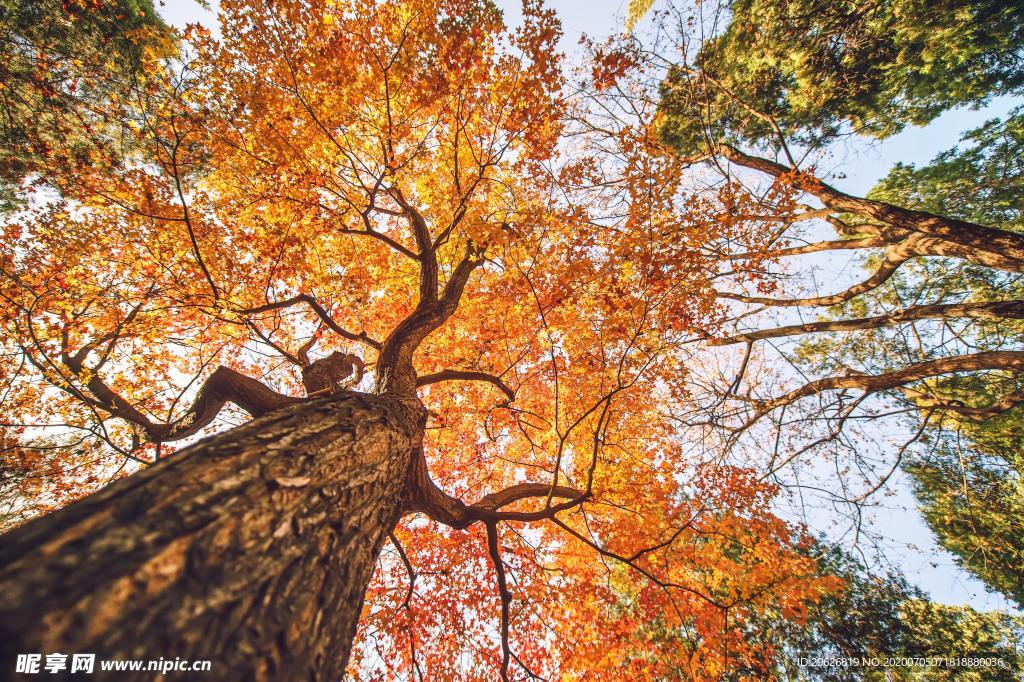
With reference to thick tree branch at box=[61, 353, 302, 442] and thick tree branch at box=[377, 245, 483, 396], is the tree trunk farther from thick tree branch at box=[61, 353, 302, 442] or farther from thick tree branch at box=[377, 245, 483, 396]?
thick tree branch at box=[377, 245, 483, 396]

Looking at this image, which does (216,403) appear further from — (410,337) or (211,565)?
(211,565)

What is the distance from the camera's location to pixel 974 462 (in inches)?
335

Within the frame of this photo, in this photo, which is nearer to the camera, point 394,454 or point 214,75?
point 394,454

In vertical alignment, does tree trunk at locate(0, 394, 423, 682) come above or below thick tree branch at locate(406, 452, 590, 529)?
below

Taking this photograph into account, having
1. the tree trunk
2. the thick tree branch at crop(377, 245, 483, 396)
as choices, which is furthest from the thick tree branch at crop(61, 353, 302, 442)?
the tree trunk

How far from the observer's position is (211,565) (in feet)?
3.64

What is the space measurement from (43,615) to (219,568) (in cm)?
38

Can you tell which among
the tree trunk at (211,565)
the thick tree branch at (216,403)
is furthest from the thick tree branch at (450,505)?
the tree trunk at (211,565)

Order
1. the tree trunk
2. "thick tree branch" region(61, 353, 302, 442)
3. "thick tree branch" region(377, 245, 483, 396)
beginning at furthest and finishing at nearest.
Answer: "thick tree branch" region(377, 245, 483, 396), "thick tree branch" region(61, 353, 302, 442), the tree trunk

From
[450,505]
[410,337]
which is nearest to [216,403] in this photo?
[410,337]

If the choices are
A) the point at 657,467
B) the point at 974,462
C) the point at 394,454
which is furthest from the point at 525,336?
the point at 974,462

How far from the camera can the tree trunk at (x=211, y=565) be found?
0.84 meters

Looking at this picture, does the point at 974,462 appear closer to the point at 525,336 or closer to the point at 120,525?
the point at 525,336

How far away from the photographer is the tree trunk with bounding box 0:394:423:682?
2.74 ft
